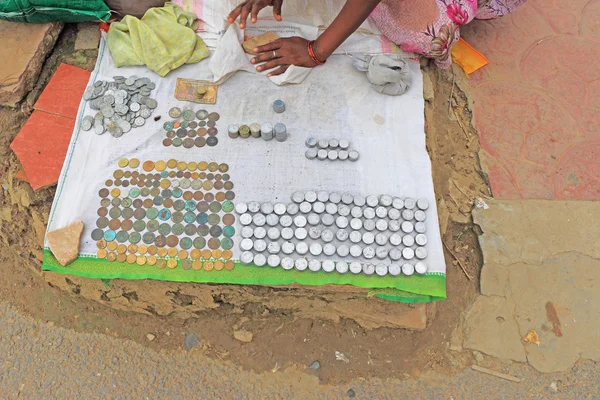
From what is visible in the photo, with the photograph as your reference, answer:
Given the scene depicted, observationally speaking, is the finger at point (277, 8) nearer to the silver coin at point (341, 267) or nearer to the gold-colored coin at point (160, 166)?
the gold-colored coin at point (160, 166)

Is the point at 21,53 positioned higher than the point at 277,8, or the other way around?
the point at 277,8

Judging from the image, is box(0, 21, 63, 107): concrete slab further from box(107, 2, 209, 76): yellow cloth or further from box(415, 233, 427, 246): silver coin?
box(415, 233, 427, 246): silver coin

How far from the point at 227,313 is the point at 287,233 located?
1.73ft

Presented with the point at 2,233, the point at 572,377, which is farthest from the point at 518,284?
the point at 2,233

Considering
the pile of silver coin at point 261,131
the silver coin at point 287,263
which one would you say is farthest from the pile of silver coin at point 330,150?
the silver coin at point 287,263

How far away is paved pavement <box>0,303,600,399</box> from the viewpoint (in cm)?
212

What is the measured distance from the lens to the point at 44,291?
2.30m

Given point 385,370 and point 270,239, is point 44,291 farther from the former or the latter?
point 385,370

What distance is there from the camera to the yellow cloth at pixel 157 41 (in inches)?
99.4

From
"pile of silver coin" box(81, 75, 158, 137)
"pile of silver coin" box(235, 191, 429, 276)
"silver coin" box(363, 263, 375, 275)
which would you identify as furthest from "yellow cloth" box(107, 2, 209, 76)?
"silver coin" box(363, 263, 375, 275)

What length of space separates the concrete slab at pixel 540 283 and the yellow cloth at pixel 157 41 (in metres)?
1.87

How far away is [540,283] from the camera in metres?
2.38

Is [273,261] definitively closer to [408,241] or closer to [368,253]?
[368,253]

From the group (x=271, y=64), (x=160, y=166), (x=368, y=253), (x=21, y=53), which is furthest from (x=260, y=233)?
(x=21, y=53)
